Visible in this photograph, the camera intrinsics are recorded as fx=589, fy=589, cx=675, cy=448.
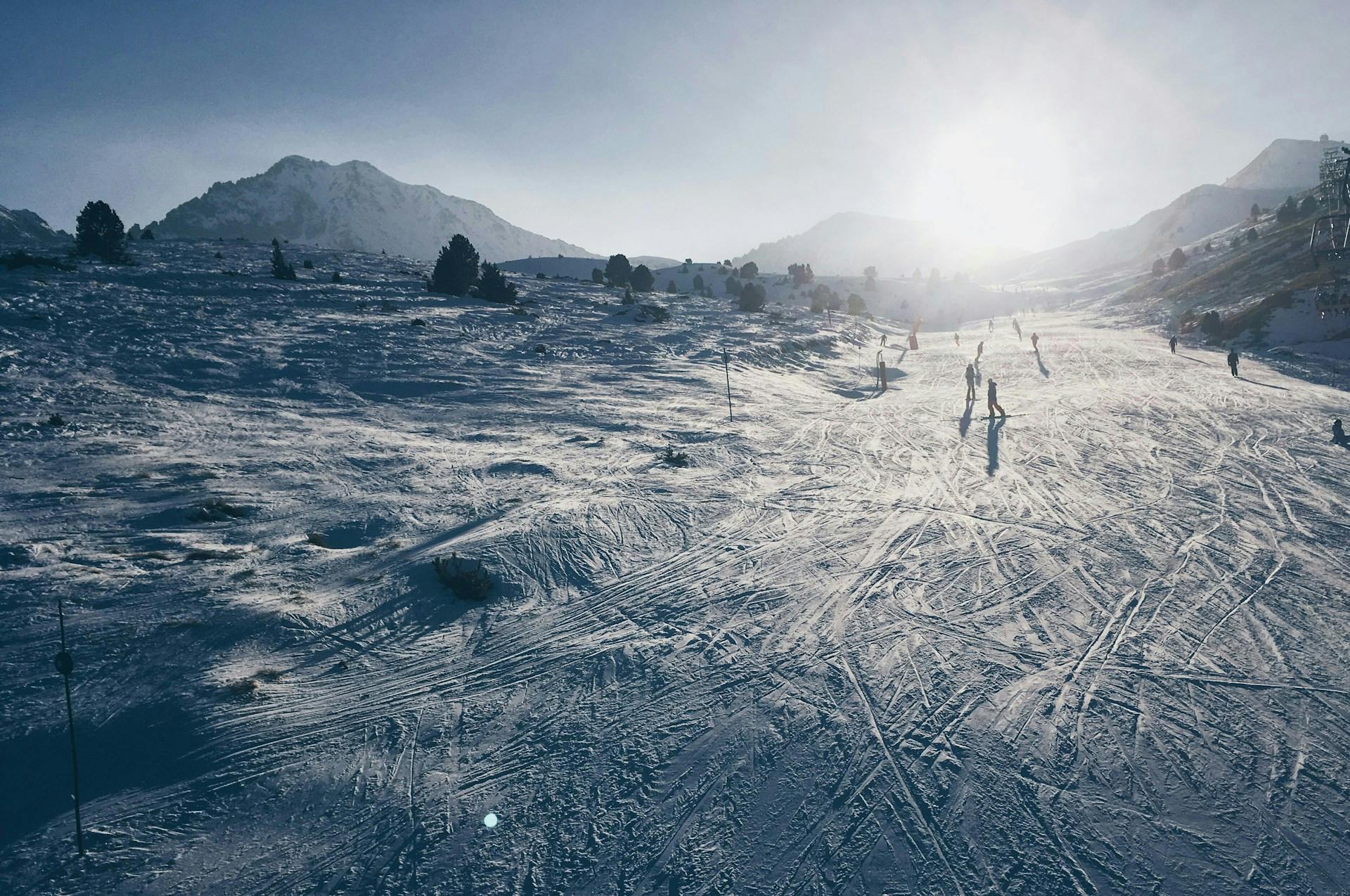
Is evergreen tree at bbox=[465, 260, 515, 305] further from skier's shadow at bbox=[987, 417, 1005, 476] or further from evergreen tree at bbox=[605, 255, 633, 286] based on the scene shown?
skier's shadow at bbox=[987, 417, 1005, 476]

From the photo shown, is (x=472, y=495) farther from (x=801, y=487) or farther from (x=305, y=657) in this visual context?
(x=801, y=487)

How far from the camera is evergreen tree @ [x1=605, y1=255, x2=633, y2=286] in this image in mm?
52625

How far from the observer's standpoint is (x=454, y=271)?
33.0 meters

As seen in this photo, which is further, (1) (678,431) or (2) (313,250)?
(2) (313,250)

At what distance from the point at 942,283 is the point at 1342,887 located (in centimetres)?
10290

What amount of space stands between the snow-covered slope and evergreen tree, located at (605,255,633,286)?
158282 mm

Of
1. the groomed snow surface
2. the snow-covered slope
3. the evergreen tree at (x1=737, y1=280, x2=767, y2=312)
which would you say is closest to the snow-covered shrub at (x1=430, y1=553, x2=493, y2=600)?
the groomed snow surface

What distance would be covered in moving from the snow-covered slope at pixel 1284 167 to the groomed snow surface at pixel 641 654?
180962 millimetres

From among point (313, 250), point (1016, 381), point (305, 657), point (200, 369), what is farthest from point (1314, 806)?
point (313, 250)

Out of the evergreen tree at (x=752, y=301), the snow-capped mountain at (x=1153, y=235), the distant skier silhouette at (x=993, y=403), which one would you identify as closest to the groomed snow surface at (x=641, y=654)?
the distant skier silhouette at (x=993, y=403)

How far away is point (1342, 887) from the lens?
4.68m

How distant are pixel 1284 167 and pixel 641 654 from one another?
217 metres

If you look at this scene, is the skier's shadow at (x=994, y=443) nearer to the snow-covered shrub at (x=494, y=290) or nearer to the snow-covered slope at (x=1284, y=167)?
the snow-covered shrub at (x=494, y=290)

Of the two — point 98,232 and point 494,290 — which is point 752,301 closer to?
point 494,290
